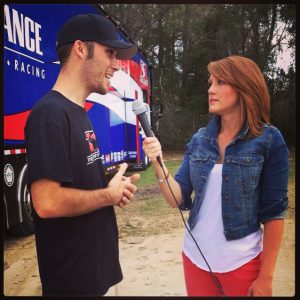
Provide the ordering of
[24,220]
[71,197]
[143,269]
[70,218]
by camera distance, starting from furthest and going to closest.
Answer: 1. [24,220]
2. [143,269]
3. [70,218]
4. [71,197]

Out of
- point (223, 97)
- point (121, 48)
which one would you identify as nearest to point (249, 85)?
point (223, 97)

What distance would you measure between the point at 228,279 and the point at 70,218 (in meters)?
0.64

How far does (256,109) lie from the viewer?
4.36ft

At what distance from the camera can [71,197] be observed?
3.86ft

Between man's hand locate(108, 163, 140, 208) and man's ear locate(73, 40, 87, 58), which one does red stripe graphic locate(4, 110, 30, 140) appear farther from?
man's hand locate(108, 163, 140, 208)

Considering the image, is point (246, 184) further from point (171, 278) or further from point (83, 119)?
point (171, 278)

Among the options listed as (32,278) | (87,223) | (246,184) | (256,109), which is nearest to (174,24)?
(256,109)

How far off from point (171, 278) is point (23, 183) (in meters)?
1.02

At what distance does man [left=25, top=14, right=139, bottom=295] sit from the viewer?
1.14 metres

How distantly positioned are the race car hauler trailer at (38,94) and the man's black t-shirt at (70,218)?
391 mm

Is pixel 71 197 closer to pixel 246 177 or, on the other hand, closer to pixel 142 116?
pixel 142 116

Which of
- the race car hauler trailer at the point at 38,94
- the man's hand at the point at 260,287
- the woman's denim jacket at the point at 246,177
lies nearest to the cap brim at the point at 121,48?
the race car hauler trailer at the point at 38,94

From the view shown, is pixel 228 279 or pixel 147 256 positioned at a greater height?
pixel 228 279

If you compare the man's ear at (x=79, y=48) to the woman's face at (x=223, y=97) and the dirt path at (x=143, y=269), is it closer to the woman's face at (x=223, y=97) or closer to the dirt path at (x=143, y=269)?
the woman's face at (x=223, y=97)
